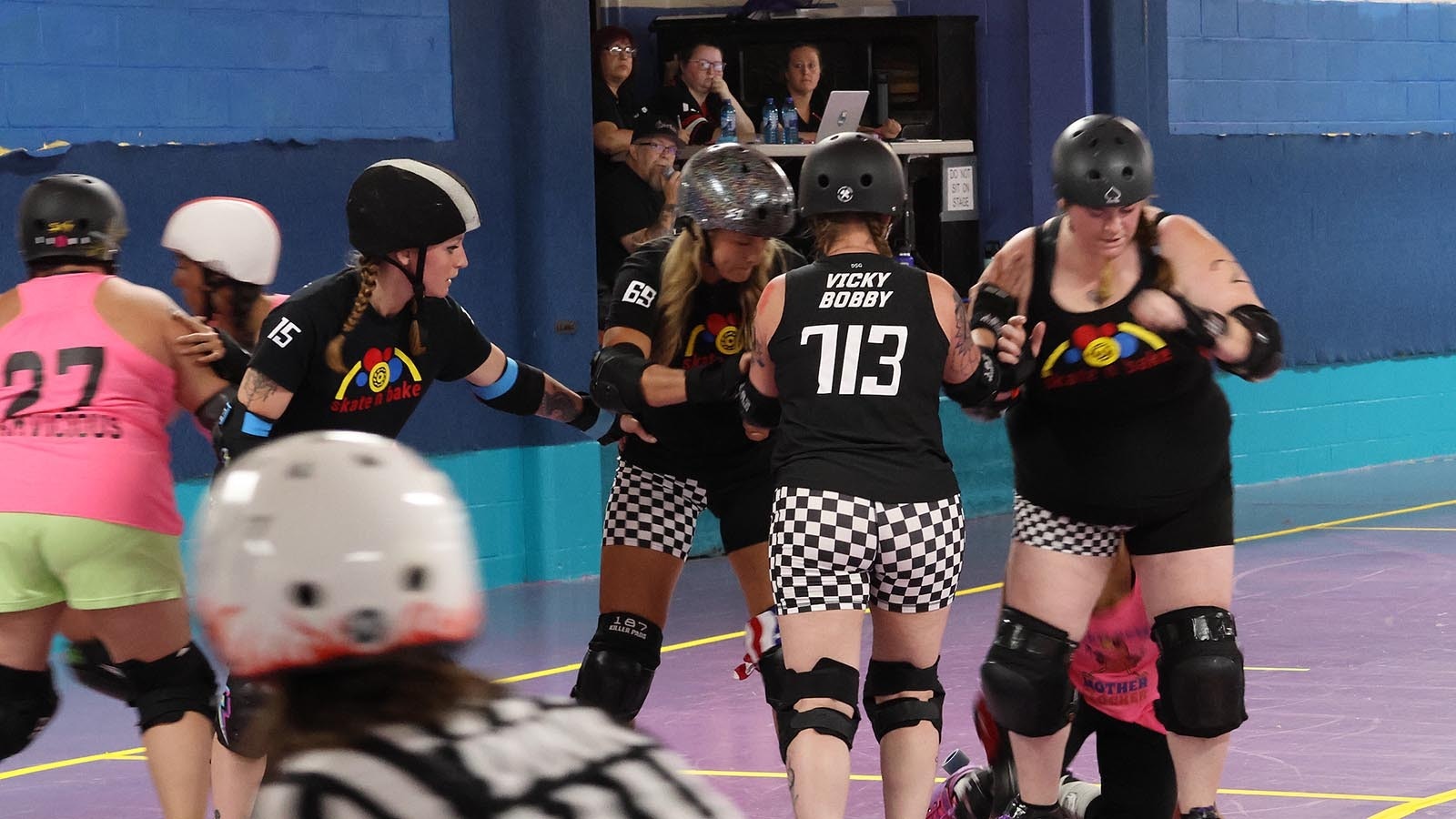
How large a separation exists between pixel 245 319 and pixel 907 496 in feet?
5.05

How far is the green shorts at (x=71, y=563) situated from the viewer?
3.88 meters

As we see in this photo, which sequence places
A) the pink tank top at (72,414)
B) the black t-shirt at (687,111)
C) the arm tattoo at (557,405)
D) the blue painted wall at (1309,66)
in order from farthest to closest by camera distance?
the blue painted wall at (1309,66) < the black t-shirt at (687,111) < the arm tattoo at (557,405) < the pink tank top at (72,414)

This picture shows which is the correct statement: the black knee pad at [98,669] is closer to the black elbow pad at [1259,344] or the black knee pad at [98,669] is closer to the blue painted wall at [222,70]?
the black elbow pad at [1259,344]

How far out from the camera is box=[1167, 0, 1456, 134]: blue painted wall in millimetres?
→ 11430

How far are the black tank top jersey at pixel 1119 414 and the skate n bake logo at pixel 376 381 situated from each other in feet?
4.23

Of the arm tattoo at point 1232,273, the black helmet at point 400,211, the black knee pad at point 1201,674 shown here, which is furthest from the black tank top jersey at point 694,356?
the black knee pad at point 1201,674

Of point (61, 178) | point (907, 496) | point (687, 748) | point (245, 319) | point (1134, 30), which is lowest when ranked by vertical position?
point (687, 748)

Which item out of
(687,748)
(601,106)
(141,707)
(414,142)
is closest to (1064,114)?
(601,106)

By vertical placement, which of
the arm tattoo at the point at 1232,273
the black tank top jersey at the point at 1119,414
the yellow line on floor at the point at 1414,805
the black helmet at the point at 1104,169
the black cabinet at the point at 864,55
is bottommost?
the yellow line on floor at the point at 1414,805

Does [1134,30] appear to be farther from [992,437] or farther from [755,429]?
[755,429]

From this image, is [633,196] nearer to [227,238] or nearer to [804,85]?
[804,85]

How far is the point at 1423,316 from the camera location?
12.6 metres

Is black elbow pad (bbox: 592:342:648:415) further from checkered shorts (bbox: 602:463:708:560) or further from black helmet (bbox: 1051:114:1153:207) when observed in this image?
black helmet (bbox: 1051:114:1153:207)

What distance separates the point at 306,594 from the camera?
151cm
